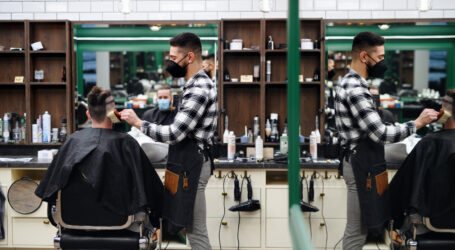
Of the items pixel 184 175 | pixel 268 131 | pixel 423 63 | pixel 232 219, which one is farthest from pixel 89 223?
pixel 268 131

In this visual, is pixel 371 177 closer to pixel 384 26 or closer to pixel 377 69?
pixel 377 69

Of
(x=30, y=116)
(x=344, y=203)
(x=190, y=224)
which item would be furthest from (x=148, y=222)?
(x=30, y=116)

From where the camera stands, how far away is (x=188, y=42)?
293 cm

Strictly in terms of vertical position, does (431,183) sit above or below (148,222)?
above

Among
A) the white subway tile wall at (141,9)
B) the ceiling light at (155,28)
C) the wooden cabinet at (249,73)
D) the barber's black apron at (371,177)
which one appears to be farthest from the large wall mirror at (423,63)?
the ceiling light at (155,28)

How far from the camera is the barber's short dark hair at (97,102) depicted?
109 inches

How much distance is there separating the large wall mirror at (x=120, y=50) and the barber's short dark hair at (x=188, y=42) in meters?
→ 1.88

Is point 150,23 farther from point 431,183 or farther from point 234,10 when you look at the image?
point 431,183

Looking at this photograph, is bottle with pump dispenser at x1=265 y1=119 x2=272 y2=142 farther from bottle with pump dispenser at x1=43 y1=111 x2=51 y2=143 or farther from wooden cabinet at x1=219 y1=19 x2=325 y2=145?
bottle with pump dispenser at x1=43 y1=111 x2=51 y2=143

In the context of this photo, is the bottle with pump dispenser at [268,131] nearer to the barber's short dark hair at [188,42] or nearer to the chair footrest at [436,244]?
the barber's short dark hair at [188,42]

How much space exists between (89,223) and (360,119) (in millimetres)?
1913

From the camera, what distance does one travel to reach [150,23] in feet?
17.4

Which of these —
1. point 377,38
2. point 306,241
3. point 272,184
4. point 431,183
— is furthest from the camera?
point 272,184

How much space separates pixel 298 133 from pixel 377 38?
38 centimetres
